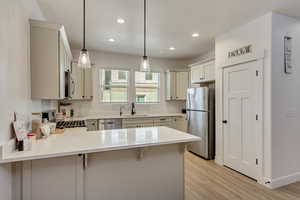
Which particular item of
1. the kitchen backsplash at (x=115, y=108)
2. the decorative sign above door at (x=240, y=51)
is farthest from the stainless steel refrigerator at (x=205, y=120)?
the kitchen backsplash at (x=115, y=108)

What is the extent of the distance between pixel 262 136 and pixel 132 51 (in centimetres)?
366

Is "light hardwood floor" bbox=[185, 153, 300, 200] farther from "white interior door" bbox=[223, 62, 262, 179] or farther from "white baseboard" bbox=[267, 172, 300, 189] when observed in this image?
"white interior door" bbox=[223, 62, 262, 179]

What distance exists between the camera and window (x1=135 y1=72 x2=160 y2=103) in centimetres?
527

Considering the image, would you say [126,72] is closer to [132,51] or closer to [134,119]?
[132,51]

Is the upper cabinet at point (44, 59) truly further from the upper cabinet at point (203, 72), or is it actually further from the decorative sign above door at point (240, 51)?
the upper cabinet at point (203, 72)

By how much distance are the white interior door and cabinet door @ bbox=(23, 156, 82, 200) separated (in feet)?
8.96

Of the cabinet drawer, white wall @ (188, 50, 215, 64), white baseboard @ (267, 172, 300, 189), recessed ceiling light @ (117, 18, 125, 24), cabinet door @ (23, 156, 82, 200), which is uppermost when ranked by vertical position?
recessed ceiling light @ (117, 18, 125, 24)

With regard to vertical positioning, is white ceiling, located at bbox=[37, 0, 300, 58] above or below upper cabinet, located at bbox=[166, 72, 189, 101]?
above

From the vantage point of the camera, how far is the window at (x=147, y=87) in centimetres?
527

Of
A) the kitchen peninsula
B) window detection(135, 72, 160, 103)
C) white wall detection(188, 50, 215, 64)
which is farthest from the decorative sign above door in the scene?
window detection(135, 72, 160, 103)

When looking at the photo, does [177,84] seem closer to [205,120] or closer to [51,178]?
[205,120]

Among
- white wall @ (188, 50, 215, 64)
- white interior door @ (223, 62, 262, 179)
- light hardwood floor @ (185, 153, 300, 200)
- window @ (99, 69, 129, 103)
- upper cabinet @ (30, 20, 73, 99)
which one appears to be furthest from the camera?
window @ (99, 69, 129, 103)

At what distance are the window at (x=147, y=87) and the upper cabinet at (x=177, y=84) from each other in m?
0.46

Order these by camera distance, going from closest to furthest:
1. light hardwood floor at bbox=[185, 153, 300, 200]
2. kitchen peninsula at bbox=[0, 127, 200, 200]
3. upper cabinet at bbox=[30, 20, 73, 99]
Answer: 1. kitchen peninsula at bbox=[0, 127, 200, 200]
2. upper cabinet at bbox=[30, 20, 73, 99]
3. light hardwood floor at bbox=[185, 153, 300, 200]
